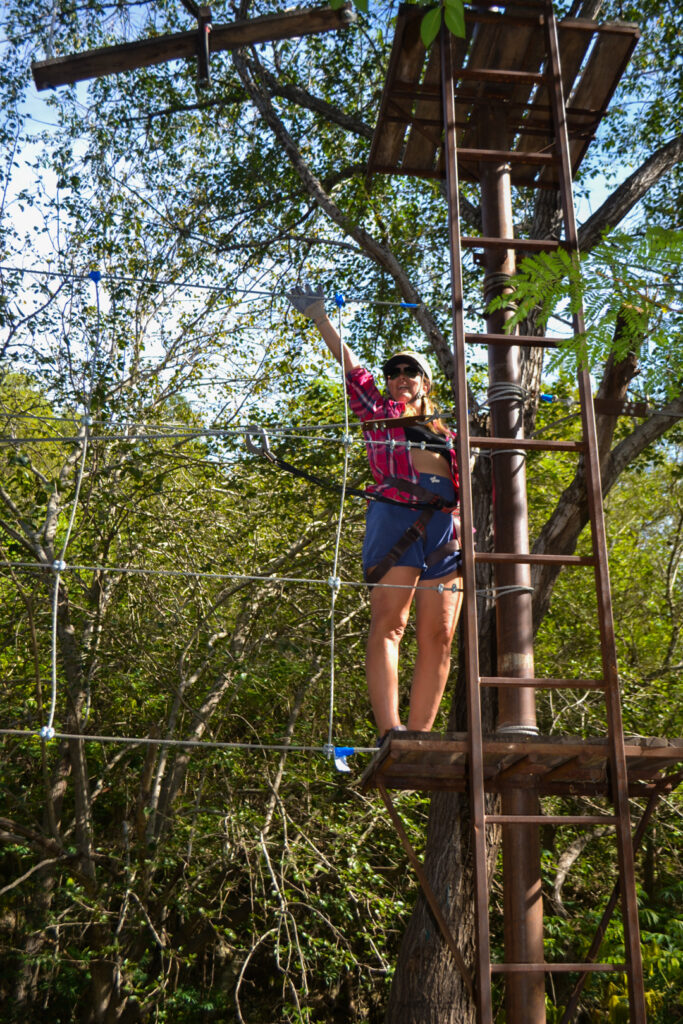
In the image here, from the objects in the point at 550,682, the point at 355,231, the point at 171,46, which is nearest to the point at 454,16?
the point at 550,682

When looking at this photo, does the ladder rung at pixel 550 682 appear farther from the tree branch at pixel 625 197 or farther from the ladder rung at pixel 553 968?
Result: the tree branch at pixel 625 197

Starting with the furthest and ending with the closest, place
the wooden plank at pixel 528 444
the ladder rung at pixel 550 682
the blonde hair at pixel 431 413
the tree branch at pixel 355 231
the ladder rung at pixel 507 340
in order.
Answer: the tree branch at pixel 355 231 → the blonde hair at pixel 431 413 → the ladder rung at pixel 507 340 → the wooden plank at pixel 528 444 → the ladder rung at pixel 550 682

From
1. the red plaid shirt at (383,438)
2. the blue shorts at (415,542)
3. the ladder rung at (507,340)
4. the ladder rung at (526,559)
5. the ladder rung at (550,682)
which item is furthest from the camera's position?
the red plaid shirt at (383,438)

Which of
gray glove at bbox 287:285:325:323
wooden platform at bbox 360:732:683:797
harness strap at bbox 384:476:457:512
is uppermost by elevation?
gray glove at bbox 287:285:325:323

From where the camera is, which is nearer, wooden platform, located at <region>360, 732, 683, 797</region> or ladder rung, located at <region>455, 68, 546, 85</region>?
wooden platform, located at <region>360, 732, 683, 797</region>

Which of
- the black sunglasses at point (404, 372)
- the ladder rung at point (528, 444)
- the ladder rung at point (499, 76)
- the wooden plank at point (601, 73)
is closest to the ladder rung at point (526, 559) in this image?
the ladder rung at point (528, 444)

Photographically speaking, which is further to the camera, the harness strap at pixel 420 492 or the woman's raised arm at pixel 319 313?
the woman's raised arm at pixel 319 313

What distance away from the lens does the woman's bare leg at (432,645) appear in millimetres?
2887

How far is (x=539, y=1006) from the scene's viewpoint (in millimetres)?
2582

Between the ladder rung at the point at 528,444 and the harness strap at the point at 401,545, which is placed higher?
the ladder rung at the point at 528,444

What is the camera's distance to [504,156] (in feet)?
10.1

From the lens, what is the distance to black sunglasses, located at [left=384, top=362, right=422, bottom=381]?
3229mm

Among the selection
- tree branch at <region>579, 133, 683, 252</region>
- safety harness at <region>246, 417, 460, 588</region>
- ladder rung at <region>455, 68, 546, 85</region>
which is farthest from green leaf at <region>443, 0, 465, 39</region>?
tree branch at <region>579, 133, 683, 252</region>

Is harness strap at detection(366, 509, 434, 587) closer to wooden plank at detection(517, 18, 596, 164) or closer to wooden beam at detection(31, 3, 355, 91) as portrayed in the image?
wooden plank at detection(517, 18, 596, 164)
